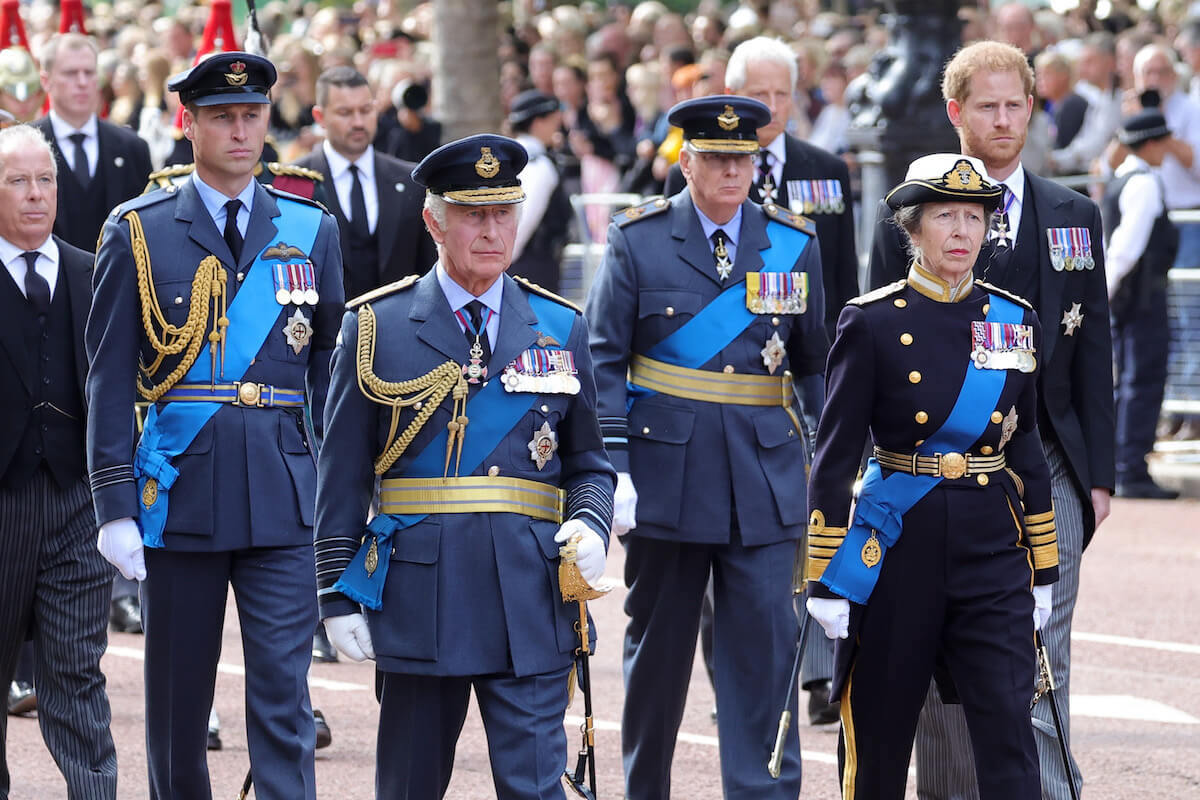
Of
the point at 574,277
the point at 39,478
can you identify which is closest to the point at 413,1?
the point at 574,277

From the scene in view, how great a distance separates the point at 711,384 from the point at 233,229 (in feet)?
5.00

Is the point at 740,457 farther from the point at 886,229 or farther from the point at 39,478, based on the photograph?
the point at 39,478

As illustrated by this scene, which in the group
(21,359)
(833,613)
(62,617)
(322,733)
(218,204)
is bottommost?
(322,733)

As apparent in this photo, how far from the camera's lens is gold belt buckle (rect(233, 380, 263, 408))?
6051 mm

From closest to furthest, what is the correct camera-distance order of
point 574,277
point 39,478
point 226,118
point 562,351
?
1. point 562,351
2. point 226,118
3. point 39,478
4. point 574,277

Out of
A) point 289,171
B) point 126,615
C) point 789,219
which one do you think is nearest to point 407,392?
point 789,219

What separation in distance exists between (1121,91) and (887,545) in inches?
419

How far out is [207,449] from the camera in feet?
19.7

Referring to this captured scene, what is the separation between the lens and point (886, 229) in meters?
6.42

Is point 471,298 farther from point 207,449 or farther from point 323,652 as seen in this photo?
point 323,652

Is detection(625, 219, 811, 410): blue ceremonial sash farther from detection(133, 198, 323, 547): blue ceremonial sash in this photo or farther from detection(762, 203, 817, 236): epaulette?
detection(133, 198, 323, 547): blue ceremonial sash

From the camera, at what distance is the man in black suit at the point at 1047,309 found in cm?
634

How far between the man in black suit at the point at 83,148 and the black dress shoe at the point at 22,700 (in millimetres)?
1941

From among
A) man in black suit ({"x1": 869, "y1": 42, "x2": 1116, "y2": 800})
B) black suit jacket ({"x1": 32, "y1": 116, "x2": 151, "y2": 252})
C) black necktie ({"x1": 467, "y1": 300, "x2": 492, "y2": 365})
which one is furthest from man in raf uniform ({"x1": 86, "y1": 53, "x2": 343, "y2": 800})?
black suit jacket ({"x1": 32, "y1": 116, "x2": 151, "y2": 252})
